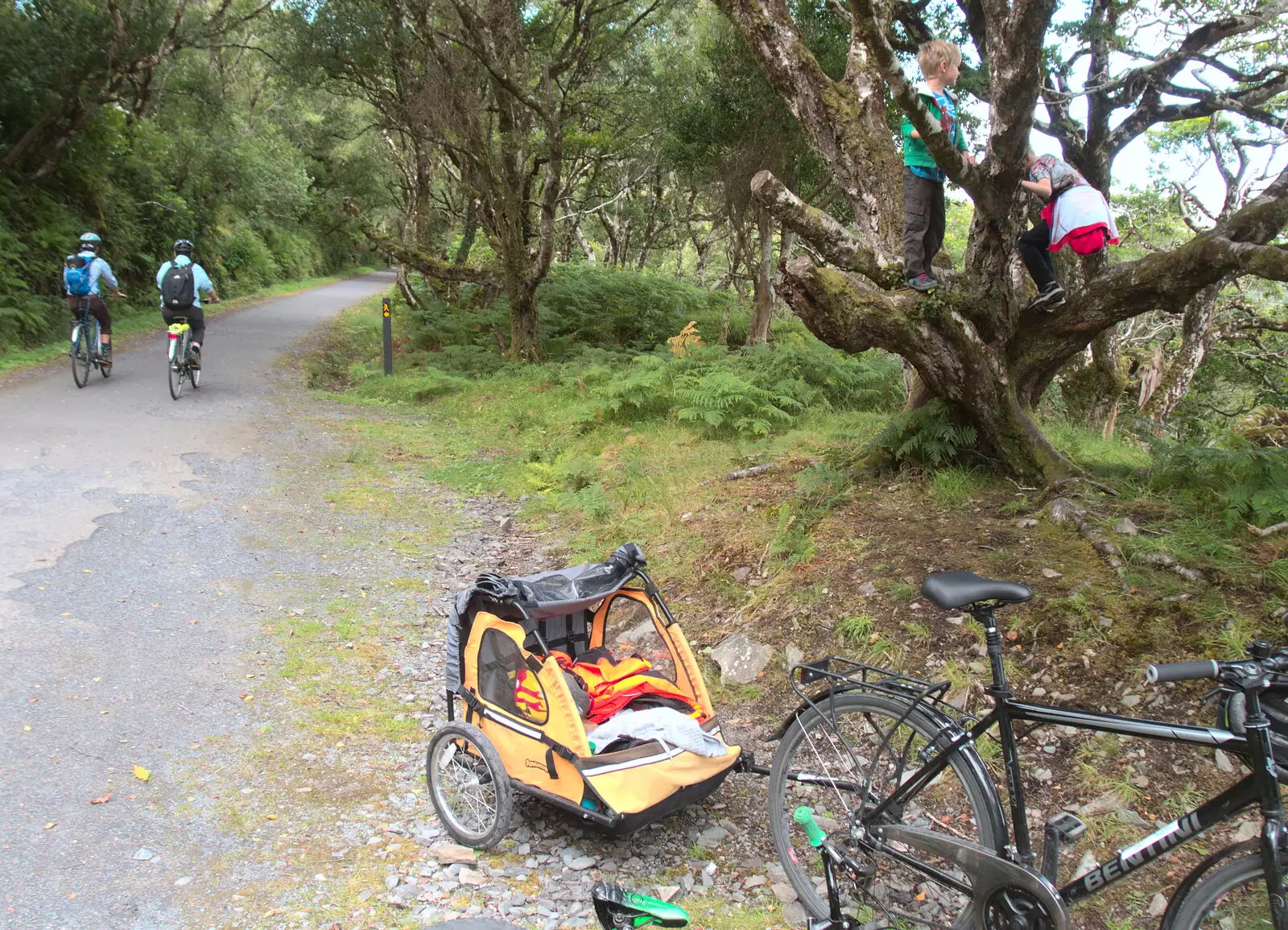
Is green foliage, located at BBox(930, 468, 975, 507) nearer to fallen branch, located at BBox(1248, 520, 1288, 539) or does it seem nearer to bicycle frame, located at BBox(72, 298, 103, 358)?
fallen branch, located at BBox(1248, 520, 1288, 539)

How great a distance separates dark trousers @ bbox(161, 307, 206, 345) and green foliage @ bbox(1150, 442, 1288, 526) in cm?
1152

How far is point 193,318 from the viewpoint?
1203 cm

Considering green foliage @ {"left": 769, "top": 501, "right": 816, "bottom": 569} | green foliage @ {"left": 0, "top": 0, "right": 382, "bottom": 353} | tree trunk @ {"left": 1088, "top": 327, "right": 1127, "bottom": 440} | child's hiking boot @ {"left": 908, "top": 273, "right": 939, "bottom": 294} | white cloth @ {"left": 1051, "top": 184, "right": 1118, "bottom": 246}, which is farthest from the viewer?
green foliage @ {"left": 0, "top": 0, "right": 382, "bottom": 353}

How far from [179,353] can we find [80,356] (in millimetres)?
1413

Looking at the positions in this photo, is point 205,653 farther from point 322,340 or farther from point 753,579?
point 322,340

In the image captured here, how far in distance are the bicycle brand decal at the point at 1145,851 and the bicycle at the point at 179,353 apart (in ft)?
39.6

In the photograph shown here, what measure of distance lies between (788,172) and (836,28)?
2550 millimetres

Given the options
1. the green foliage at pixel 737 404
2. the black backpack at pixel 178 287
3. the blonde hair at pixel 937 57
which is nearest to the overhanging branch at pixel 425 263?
the black backpack at pixel 178 287

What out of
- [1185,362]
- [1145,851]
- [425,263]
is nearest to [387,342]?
[425,263]

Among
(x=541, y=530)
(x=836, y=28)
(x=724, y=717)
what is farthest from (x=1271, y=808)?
(x=836, y=28)

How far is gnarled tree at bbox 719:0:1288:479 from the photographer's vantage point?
467 cm

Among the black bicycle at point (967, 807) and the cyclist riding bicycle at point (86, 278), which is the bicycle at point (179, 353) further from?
the black bicycle at point (967, 807)

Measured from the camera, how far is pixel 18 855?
3.50m

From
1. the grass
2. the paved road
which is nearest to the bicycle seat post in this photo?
the paved road
